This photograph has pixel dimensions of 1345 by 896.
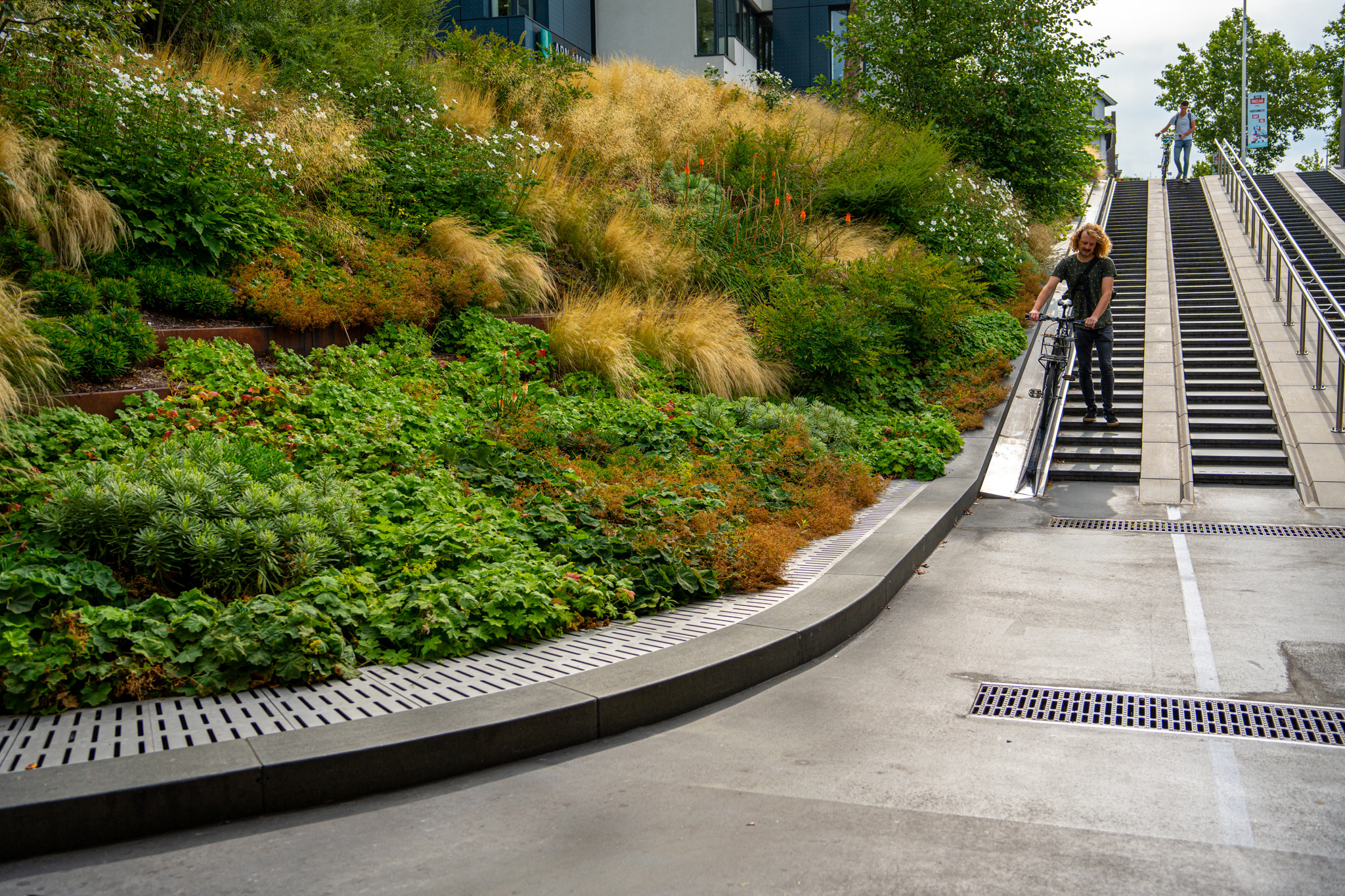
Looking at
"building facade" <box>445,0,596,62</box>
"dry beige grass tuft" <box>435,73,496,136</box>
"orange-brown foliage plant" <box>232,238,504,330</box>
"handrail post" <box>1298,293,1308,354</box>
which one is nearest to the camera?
"orange-brown foliage plant" <box>232,238,504,330</box>

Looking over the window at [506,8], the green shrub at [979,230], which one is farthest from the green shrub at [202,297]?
the window at [506,8]

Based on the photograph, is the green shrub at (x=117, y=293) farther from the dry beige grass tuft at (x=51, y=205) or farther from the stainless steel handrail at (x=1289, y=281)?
the stainless steel handrail at (x=1289, y=281)

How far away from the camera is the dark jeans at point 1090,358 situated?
34.2 ft

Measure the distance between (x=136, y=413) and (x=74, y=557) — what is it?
1.91 m

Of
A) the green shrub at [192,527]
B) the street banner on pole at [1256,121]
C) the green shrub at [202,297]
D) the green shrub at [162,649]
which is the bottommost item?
the green shrub at [162,649]

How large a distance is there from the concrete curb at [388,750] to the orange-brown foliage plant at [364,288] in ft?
15.5

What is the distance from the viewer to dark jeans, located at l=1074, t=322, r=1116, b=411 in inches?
410

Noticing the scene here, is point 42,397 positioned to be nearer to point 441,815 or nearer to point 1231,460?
point 441,815

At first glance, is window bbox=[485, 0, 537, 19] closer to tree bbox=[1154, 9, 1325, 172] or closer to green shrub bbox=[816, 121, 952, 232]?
green shrub bbox=[816, 121, 952, 232]

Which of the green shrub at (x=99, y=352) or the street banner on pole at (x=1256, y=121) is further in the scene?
the street banner on pole at (x=1256, y=121)

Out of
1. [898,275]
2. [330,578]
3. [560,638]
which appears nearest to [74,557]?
[330,578]

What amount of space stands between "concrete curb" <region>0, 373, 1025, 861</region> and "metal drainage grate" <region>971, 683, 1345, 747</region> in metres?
1.08

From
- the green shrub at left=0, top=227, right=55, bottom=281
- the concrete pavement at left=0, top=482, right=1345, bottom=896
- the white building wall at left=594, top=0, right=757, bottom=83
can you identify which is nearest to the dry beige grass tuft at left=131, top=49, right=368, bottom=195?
the green shrub at left=0, top=227, right=55, bottom=281

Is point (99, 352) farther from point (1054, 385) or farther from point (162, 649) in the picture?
point (1054, 385)
